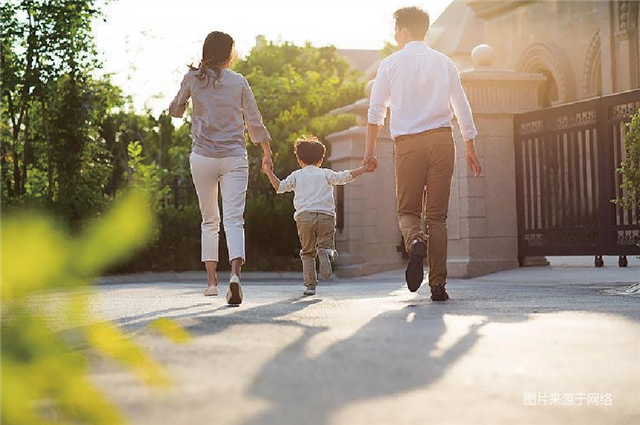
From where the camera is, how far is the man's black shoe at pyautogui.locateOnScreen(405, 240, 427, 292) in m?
6.21

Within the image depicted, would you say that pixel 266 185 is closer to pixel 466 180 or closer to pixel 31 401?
pixel 466 180

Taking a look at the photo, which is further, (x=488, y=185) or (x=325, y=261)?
(x=488, y=185)

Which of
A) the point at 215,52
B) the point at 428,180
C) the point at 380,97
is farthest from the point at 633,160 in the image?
the point at 215,52

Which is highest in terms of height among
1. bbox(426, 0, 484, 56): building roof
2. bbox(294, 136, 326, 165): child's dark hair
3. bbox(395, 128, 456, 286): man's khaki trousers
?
bbox(426, 0, 484, 56): building roof

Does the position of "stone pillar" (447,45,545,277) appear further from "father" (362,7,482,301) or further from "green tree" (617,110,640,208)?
"father" (362,7,482,301)

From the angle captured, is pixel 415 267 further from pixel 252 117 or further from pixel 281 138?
pixel 281 138

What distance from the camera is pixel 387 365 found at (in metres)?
3.23

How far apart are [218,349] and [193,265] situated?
39.2ft

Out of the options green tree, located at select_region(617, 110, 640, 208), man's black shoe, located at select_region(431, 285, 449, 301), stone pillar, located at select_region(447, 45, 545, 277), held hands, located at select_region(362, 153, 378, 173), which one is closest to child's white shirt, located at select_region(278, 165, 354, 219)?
held hands, located at select_region(362, 153, 378, 173)

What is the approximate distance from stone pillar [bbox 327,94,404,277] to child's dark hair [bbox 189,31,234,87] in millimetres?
7343

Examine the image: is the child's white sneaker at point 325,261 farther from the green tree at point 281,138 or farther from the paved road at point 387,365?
the green tree at point 281,138

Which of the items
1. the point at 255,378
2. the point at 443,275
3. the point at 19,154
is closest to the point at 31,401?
the point at 255,378

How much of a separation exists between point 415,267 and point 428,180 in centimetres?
72

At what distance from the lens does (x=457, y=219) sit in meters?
11.7
